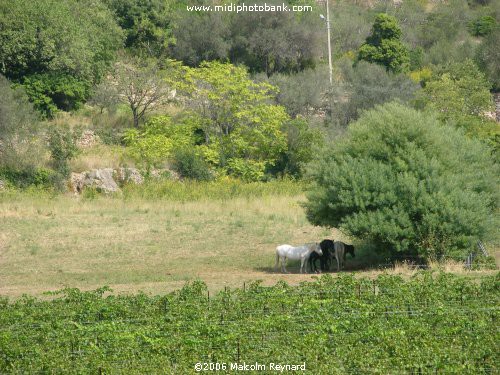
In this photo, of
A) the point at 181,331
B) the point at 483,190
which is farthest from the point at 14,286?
the point at 483,190

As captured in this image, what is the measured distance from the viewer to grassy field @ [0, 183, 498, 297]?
3066 centimetres

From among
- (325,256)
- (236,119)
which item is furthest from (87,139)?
(325,256)

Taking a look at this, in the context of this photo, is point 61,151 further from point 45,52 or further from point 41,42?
point 41,42

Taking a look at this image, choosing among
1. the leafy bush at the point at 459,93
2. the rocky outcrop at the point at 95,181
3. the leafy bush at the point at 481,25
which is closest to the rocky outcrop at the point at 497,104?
the leafy bush at the point at 459,93

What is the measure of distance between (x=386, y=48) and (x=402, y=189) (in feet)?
122

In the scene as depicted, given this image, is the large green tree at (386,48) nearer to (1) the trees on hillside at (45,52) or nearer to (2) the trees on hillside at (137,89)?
(2) the trees on hillside at (137,89)

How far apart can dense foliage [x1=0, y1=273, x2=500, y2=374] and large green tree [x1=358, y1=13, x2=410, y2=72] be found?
44.1 m

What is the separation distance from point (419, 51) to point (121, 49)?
21.5 metres

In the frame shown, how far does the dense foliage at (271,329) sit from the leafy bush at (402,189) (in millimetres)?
6681

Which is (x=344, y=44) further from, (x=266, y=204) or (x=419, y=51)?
(x=266, y=204)

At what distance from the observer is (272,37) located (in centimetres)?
6397

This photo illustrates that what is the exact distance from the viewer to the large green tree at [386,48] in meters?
67.1

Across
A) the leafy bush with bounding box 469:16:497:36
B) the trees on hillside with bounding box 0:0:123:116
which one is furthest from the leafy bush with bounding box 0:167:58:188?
the leafy bush with bounding box 469:16:497:36

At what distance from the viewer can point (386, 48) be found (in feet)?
220
